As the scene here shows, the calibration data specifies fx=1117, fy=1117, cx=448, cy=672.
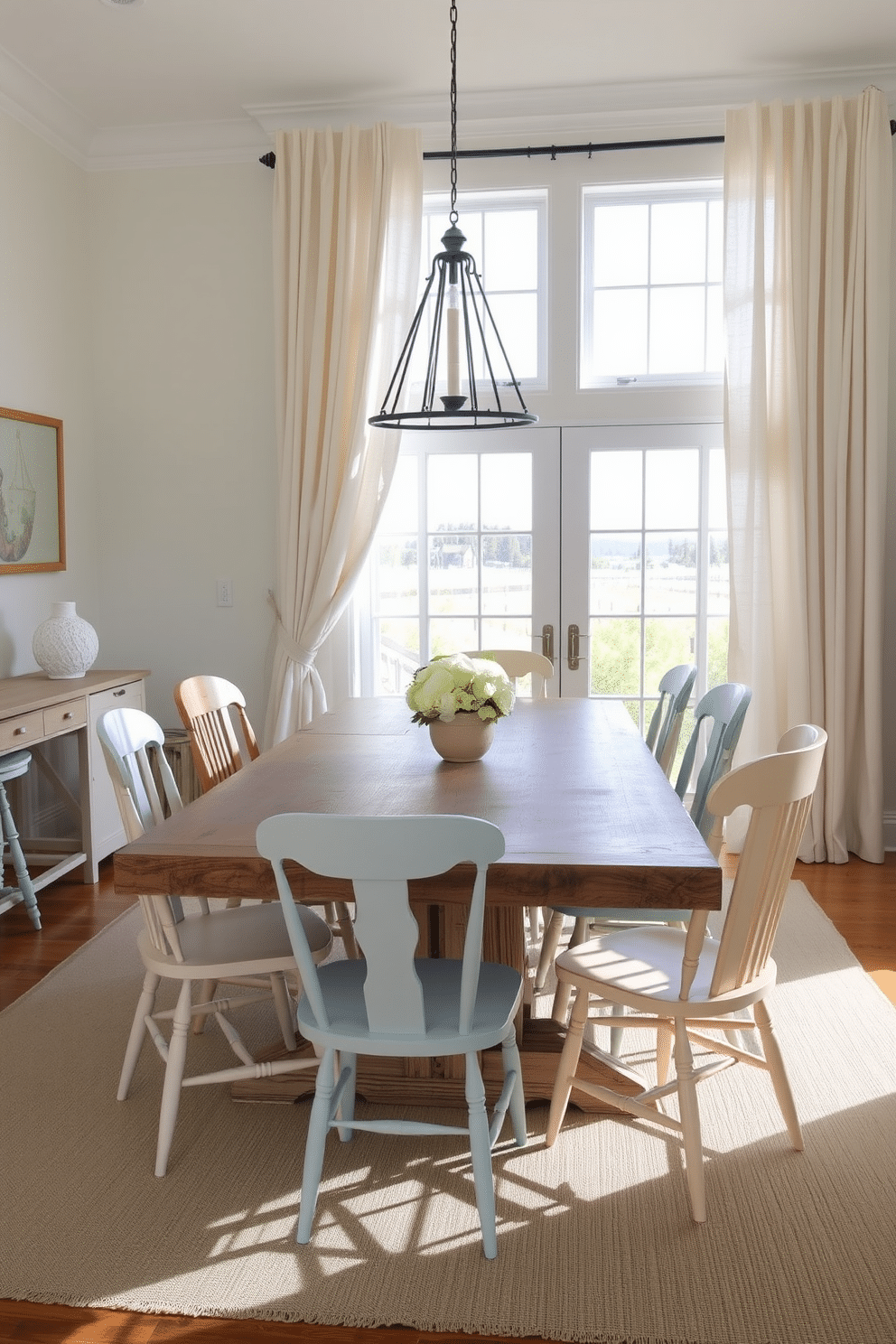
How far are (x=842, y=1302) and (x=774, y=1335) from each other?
165 millimetres

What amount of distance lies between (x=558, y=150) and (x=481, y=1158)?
4.15 meters

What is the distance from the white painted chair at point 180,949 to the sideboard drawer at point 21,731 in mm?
1161

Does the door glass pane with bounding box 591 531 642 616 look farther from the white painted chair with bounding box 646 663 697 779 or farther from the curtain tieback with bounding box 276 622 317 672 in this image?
the white painted chair with bounding box 646 663 697 779

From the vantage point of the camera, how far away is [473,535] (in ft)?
16.7

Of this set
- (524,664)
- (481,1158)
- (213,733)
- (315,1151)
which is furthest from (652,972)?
(524,664)

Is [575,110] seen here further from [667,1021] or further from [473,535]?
[667,1021]

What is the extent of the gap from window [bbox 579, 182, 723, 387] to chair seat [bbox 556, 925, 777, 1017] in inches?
120

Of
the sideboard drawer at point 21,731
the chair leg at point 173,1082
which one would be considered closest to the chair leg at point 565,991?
the chair leg at point 173,1082

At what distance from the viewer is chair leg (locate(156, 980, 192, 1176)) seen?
241cm

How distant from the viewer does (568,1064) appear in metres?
2.42

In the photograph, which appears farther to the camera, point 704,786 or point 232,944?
point 704,786

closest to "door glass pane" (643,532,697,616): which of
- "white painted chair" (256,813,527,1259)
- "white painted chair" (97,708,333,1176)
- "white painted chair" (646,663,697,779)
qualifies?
"white painted chair" (646,663,697,779)

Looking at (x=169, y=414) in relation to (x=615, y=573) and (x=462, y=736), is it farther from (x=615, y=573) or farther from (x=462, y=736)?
(x=462, y=736)

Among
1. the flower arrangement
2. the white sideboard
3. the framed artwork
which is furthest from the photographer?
the framed artwork
